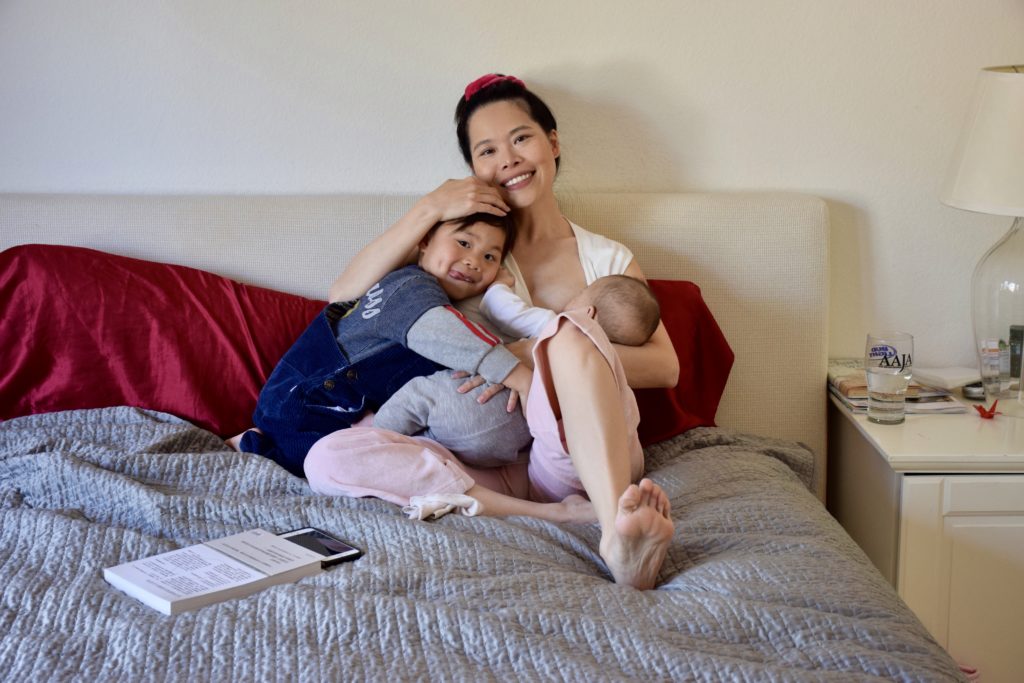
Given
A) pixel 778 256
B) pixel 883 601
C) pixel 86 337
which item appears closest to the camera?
pixel 883 601

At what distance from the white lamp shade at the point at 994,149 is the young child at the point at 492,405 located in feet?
2.29

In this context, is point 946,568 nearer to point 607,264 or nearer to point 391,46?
point 607,264

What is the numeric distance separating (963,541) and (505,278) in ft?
3.35

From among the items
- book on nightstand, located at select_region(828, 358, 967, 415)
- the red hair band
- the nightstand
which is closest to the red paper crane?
book on nightstand, located at select_region(828, 358, 967, 415)

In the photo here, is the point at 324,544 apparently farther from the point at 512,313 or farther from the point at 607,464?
the point at 512,313

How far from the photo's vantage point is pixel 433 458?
1758 mm

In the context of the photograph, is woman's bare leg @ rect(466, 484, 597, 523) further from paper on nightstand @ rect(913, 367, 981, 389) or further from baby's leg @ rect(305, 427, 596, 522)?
paper on nightstand @ rect(913, 367, 981, 389)

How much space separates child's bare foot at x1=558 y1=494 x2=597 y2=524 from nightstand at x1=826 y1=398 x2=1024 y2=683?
60 centimetres

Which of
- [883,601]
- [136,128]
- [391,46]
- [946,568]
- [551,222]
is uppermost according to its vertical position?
[391,46]

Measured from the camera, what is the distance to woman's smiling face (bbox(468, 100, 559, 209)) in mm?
2125

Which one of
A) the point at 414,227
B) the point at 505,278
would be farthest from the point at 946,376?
the point at 414,227

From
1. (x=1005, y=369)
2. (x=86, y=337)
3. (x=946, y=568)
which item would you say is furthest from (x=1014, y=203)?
(x=86, y=337)

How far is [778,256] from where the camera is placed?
2.31 m

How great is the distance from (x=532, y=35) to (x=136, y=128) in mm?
952
